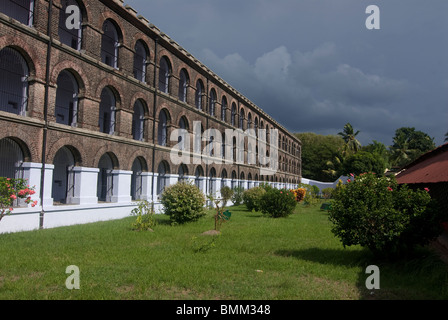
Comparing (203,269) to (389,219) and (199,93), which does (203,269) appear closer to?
(389,219)

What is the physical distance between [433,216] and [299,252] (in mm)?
3539

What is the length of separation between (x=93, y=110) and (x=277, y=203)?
1171 cm

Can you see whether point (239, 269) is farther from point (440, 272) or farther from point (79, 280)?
point (440, 272)

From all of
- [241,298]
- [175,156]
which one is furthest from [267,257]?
[175,156]

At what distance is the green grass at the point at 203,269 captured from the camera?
5895 millimetres

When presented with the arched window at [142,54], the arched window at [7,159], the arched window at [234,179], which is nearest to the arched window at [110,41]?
the arched window at [142,54]

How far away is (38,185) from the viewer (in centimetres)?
1405

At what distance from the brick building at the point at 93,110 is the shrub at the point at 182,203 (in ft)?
14.1

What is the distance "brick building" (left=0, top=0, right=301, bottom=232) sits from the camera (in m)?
14.0

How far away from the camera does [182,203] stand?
1533 cm

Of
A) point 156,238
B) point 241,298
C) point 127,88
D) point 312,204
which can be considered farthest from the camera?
point 312,204

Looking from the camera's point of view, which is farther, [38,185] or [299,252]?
[38,185]

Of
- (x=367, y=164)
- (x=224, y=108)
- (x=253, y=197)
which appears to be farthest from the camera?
(x=367, y=164)

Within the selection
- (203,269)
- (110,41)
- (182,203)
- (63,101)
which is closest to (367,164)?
(182,203)
